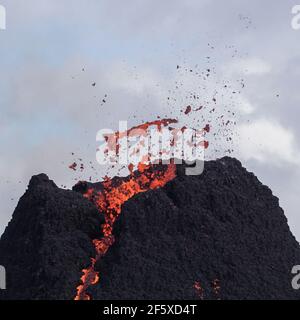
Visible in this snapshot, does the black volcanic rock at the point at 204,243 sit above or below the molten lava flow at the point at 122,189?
below

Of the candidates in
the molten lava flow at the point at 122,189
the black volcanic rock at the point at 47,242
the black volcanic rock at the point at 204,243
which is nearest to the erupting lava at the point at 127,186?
the molten lava flow at the point at 122,189

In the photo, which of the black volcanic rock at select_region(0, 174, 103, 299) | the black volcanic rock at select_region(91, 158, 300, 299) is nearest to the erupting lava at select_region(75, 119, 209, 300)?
the black volcanic rock at select_region(0, 174, 103, 299)

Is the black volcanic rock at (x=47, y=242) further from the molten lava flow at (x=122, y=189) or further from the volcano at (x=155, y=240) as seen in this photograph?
the molten lava flow at (x=122, y=189)

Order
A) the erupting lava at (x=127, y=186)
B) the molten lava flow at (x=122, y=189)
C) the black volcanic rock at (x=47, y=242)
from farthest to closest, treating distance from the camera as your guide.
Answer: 1. the erupting lava at (x=127, y=186)
2. the molten lava flow at (x=122, y=189)
3. the black volcanic rock at (x=47, y=242)

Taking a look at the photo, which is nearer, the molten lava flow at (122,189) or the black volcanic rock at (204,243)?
the black volcanic rock at (204,243)

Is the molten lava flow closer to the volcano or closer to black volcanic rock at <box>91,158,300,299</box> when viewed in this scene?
the volcano
